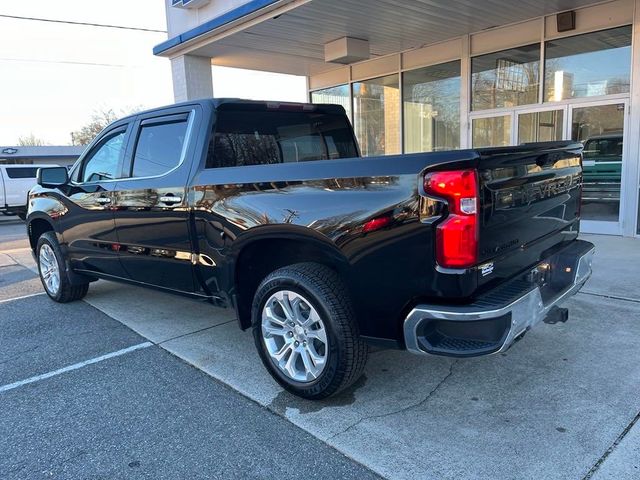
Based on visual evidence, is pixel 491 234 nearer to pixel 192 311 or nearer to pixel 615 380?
pixel 615 380

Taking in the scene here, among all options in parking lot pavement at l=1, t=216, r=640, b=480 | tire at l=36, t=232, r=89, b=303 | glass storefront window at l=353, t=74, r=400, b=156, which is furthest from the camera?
glass storefront window at l=353, t=74, r=400, b=156

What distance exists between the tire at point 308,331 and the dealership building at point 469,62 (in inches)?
244

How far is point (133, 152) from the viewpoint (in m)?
4.51

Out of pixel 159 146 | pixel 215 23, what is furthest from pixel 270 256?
pixel 215 23

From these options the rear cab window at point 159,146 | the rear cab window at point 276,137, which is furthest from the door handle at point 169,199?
the rear cab window at point 276,137

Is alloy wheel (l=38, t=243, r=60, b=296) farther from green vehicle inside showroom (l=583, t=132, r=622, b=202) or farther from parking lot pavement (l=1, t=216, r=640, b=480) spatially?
green vehicle inside showroom (l=583, t=132, r=622, b=202)

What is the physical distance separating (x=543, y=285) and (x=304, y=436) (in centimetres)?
177

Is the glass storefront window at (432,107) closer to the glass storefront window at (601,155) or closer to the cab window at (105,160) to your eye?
the glass storefront window at (601,155)

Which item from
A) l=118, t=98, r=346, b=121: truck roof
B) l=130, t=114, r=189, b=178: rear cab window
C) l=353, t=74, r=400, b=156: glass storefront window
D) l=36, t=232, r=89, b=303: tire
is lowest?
l=36, t=232, r=89, b=303: tire

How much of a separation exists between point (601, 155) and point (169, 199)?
7715 mm

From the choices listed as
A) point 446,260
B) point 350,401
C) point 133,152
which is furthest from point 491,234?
point 133,152

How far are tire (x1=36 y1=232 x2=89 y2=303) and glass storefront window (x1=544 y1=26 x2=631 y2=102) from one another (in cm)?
837

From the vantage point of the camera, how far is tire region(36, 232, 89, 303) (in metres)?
5.50

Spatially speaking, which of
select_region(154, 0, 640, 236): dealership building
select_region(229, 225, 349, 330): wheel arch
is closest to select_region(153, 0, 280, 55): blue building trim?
select_region(154, 0, 640, 236): dealership building
